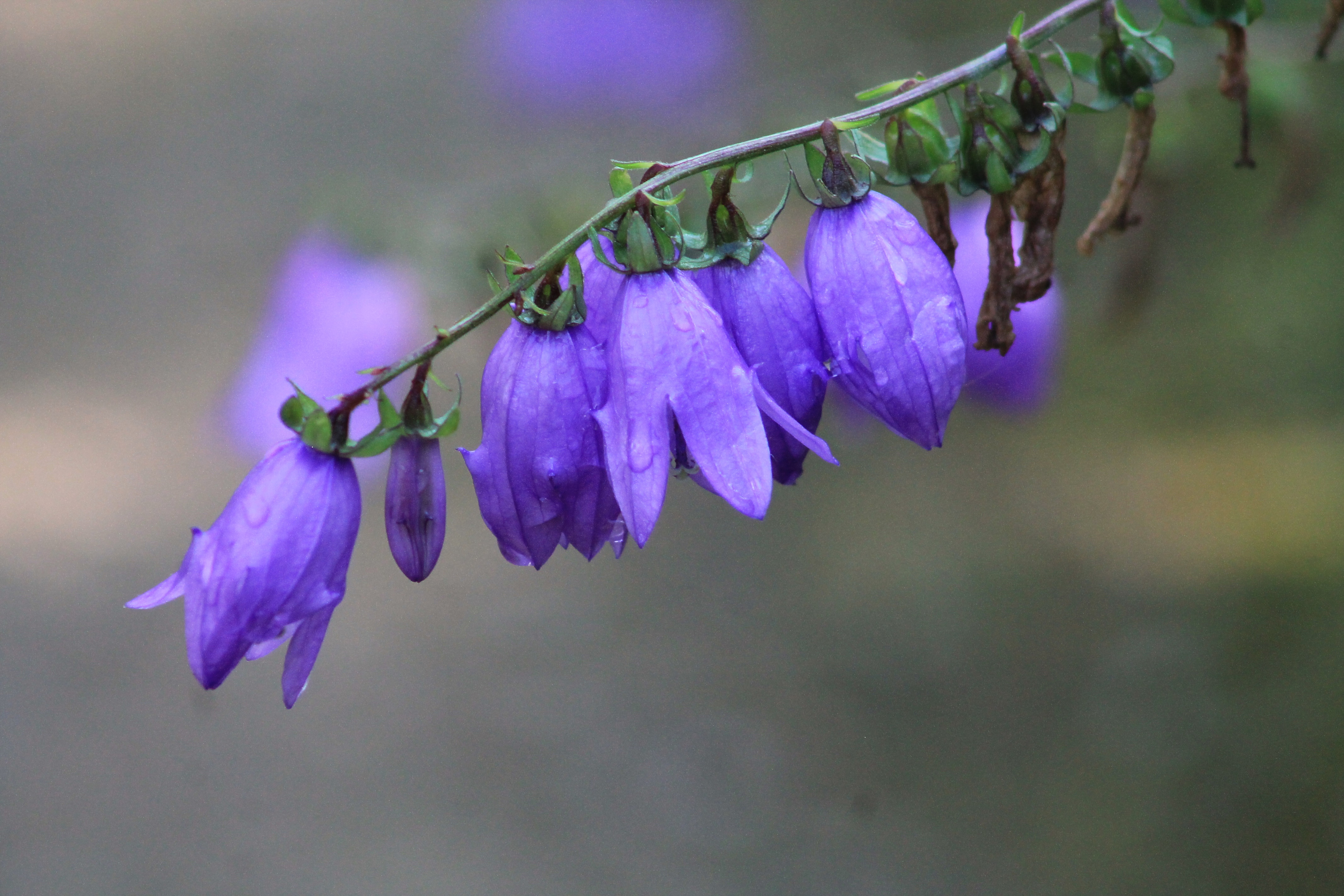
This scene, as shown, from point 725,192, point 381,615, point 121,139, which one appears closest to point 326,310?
point 381,615

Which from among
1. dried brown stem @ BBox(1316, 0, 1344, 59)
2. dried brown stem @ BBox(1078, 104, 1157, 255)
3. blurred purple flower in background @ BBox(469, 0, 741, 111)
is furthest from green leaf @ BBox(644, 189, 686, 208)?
blurred purple flower in background @ BBox(469, 0, 741, 111)

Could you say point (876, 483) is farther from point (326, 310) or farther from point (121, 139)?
point (121, 139)

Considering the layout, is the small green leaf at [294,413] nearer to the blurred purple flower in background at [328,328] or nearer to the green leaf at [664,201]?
the green leaf at [664,201]

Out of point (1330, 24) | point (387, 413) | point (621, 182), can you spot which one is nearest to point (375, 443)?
point (387, 413)

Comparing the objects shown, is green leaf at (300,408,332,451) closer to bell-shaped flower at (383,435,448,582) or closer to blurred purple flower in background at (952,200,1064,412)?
bell-shaped flower at (383,435,448,582)

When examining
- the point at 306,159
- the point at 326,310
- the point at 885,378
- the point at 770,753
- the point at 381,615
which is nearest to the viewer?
the point at 885,378

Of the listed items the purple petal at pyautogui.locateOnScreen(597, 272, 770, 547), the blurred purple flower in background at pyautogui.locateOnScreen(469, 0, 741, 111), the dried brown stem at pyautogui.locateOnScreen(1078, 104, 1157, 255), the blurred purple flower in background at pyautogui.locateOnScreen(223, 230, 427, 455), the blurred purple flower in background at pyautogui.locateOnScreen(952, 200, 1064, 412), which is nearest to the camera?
the purple petal at pyautogui.locateOnScreen(597, 272, 770, 547)

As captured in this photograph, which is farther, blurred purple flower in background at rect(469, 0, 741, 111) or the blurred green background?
blurred purple flower in background at rect(469, 0, 741, 111)

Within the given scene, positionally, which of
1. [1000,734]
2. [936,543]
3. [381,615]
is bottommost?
[1000,734]
